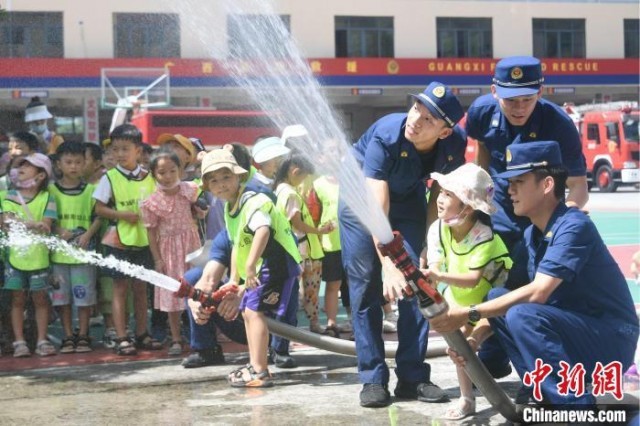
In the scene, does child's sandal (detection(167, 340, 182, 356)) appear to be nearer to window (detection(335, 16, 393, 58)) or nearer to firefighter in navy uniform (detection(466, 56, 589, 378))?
firefighter in navy uniform (detection(466, 56, 589, 378))

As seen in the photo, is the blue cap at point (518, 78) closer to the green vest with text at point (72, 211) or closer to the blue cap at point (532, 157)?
the blue cap at point (532, 157)

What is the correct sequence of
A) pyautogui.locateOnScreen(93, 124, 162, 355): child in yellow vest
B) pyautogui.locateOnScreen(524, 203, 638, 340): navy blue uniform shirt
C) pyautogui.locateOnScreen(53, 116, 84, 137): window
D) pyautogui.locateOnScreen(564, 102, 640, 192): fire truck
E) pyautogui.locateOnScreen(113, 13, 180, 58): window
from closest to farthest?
pyautogui.locateOnScreen(524, 203, 638, 340): navy blue uniform shirt, pyautogui.locateOnScreen(93, 124, 162, 355): child in yellow vest, pyautogui.locateOnScreen(564, 102, 640, 192): fire truck, pyautogui.locateOnScreen(113, 13, 180, 58): window, pyautogui.locateOnScreen(53, 116, 84, 137): window

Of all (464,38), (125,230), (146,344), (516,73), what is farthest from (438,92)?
(464,38)

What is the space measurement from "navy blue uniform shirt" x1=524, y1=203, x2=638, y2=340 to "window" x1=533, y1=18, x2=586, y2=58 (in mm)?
37337

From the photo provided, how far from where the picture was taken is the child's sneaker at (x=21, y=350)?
7.14 metres

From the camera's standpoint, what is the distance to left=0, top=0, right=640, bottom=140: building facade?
3114cm

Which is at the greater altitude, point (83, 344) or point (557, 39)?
point (557, 39)

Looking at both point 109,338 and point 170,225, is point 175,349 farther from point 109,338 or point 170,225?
point 170,225

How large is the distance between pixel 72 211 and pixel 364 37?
104 ft

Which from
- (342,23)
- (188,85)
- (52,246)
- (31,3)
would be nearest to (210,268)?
(52,246)

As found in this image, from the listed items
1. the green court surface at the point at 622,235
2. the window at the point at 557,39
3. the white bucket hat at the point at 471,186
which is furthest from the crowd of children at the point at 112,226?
the window at the point at 557,39

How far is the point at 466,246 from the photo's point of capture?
5070mm

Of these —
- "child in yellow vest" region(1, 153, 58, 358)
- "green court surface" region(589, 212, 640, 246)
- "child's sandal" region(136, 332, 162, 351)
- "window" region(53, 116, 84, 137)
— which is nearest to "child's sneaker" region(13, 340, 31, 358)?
"child in yellow vest" region(1, 153, 58, 358)

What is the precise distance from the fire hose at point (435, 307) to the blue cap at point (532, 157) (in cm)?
62
